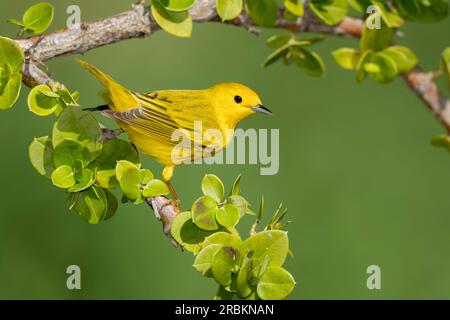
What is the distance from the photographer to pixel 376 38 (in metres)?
1.23

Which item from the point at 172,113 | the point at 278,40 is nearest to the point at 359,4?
the point at 278,40

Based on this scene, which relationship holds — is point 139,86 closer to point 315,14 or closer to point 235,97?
point 235,97

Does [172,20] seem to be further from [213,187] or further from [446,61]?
[446,61]

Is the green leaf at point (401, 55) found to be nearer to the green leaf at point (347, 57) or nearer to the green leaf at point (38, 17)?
the green leaf at point (347, 57)

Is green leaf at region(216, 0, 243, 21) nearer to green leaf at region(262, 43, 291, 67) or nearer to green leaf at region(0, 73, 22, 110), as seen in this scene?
green leaf at region(262, 43, 291, 67)

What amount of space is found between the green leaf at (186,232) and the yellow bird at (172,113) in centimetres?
33

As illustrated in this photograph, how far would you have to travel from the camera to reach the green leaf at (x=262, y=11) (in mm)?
1172

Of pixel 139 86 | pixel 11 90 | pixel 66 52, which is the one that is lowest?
pixel 11 90

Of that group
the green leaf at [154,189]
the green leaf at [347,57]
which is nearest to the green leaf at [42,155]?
the green leaf at [154,189]

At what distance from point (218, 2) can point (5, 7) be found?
1.13m

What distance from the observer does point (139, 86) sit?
6.04ft

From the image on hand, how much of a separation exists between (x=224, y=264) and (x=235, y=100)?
0.66 metres

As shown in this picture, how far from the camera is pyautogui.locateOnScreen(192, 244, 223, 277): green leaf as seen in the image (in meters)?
0.91

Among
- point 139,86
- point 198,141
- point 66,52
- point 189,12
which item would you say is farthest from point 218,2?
point 139,86
